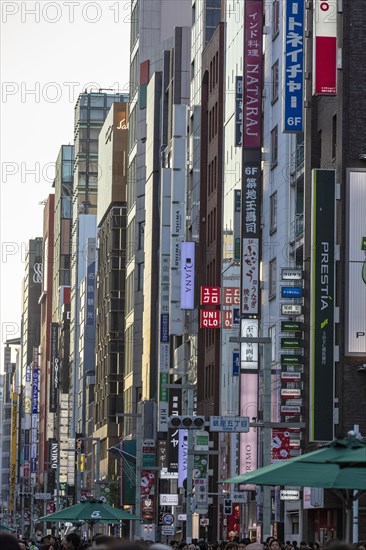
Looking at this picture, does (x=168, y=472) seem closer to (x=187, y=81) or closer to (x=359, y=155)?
(x=187, y=81)

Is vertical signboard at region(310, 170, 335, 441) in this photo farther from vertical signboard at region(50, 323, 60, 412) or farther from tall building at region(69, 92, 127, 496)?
vertical signboard at region(50, 323, 60, 412)

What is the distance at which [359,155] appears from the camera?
54.7m

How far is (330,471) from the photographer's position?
18484 millimetres

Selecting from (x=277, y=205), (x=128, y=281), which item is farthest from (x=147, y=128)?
(x=277, y=205)

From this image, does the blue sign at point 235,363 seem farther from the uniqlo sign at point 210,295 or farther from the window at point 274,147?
the window at point 274,147

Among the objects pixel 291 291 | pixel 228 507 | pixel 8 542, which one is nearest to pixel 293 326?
pixel 291 291

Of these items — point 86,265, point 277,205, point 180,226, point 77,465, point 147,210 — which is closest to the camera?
point 277,205

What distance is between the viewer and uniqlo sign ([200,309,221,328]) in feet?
253

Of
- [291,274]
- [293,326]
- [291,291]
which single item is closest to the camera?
[293,326]

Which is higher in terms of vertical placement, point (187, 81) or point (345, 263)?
Result: point (187, 81)

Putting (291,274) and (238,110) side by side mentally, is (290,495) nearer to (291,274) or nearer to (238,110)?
(291,274)

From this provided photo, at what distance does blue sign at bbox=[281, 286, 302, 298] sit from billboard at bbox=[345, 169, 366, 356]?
3.19 m

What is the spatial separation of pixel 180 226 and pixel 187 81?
1436cm

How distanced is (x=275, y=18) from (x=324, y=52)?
11.9 meters
